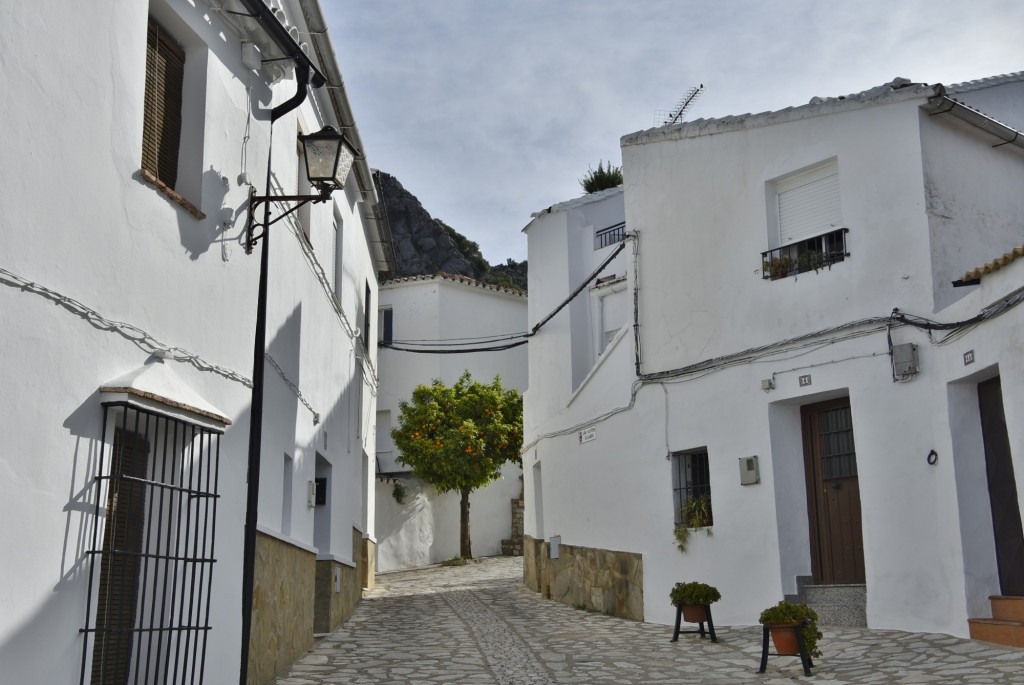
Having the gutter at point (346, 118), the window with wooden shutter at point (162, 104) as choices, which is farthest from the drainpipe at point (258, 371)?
the window with wooden shutter at point (162, 104)

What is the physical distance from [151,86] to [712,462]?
8173 millimetres

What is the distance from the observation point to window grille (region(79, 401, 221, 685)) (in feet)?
18.8

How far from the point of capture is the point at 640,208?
47.0ft

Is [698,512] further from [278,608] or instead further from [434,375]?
[434,375]

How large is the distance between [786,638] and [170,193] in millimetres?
6218

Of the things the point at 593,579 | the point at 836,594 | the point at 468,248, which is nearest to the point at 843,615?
the point at 836,594

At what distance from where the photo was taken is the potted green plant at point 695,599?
11.0m

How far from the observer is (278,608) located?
922cm

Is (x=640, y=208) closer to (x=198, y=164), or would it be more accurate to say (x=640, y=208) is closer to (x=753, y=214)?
(x=753, y=214)

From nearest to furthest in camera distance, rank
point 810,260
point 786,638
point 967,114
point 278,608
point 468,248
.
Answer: point 786,638 → point 278,608 → point 967,114 → point 810,260 → point 468,248

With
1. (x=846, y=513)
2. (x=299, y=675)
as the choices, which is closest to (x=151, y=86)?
(x=299, y=675)

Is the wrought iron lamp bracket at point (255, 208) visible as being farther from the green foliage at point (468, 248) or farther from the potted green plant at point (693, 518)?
the green foliage at point (468, 248)

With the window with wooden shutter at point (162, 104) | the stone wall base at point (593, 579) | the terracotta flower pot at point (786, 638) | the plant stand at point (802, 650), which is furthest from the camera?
the stone wall base at point (593, 579)

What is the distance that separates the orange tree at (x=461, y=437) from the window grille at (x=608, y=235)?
6.62 m
